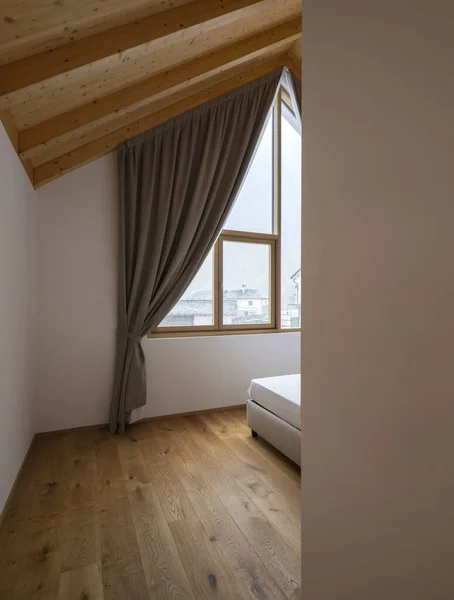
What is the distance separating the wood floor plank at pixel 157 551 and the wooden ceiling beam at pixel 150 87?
97.5 inches

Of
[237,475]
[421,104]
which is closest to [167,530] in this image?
[237,475]

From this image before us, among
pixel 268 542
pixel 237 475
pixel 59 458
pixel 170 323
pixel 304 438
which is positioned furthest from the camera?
pixel 170 323

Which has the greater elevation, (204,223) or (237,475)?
(204,223)

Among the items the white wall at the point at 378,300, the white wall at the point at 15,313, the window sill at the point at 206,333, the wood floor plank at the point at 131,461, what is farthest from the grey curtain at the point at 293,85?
the wood floor plank at the point at 131,461

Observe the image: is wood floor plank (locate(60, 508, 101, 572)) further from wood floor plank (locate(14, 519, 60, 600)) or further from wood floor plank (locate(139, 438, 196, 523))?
wood floor plank (locate(139, 438, 196, 523))

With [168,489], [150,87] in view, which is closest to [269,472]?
[168,489]

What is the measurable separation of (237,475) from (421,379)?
2094 millimetres

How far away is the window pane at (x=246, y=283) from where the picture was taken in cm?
390

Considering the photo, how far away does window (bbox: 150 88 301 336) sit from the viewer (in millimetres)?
3775

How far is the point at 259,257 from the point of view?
410 centimetres

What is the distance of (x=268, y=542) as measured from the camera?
169cm

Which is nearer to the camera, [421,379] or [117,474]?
[421,379]

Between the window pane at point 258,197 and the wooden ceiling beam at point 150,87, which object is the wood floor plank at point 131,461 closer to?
the wooden ceiling beam at point 150,87

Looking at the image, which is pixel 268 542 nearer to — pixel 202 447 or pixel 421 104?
pixel 202 447
